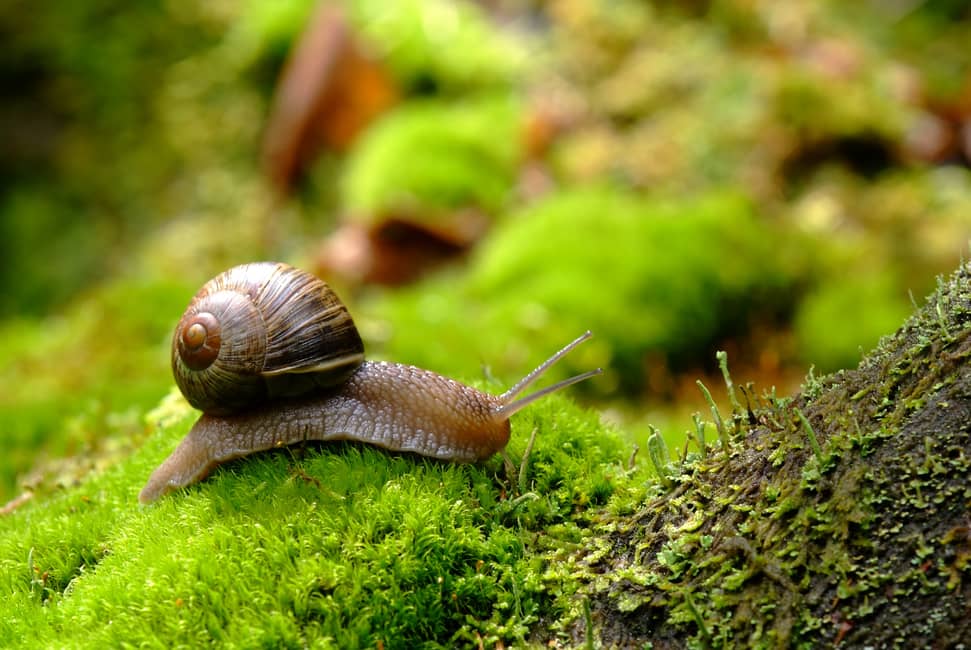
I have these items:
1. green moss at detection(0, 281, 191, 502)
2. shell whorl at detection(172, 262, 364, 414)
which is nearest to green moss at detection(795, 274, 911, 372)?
shell whorl at detection(172, 262, 364, 414)

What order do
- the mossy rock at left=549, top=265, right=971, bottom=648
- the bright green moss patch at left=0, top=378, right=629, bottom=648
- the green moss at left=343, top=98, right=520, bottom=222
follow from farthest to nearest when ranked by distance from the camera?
the green moss at left=343, top=98, right=520, bottom=222, the bright green moss patch at left=0, top=378, right=629, bottom=648, the mossy rock at left=549, top=265, right=971, bottom=648

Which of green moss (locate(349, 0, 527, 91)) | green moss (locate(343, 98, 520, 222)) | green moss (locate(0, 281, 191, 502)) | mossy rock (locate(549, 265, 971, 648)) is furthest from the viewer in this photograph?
green moss (locate(349, 0, 527, 91))

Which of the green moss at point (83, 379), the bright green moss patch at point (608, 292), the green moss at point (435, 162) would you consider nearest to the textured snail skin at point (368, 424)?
the green moss at point (83, 379)

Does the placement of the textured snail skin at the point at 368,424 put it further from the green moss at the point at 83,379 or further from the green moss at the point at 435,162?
the green moss at the point at 435,162

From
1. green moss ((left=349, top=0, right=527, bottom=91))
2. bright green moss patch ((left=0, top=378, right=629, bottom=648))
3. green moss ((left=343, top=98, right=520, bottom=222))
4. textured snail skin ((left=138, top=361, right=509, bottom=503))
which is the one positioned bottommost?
bright green moss patch ((left=0, top=378, right=629, bottom=648))

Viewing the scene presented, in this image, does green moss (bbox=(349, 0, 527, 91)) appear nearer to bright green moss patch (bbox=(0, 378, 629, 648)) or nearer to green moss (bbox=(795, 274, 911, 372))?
green moss (bbox=(795, 274, 911, 372))

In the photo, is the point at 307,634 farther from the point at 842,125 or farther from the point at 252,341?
the point at 842,125
